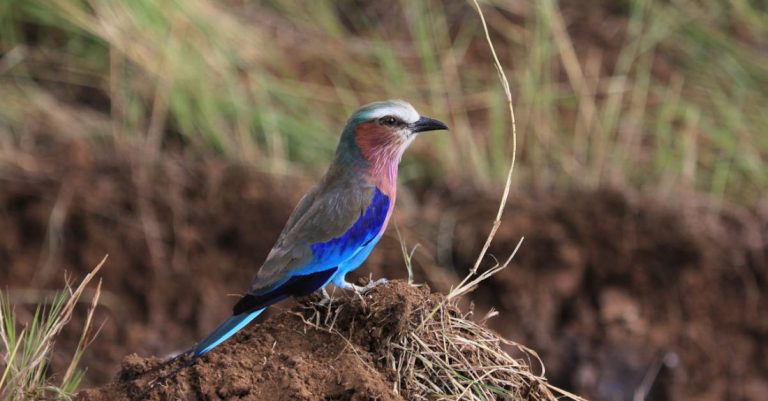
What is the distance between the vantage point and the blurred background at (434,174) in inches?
341

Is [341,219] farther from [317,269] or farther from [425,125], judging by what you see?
[425,125]

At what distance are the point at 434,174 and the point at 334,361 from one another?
17.7 feet

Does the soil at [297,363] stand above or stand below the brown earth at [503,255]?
above

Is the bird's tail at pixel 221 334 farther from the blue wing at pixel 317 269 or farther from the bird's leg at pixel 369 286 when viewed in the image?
the bird's leg at pixel 369 286

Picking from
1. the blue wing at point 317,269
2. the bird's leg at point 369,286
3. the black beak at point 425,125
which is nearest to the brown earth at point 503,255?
the black beak at point 425,125

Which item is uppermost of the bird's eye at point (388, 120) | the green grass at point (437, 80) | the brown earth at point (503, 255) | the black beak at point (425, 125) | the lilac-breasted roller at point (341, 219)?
the bird's eye at point (388, 120)

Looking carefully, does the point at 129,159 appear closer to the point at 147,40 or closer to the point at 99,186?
the point at 99,186

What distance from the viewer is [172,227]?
8703 mm

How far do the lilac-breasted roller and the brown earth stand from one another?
139 inches

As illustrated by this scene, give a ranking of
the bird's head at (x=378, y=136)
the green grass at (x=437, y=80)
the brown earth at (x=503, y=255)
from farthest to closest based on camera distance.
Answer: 1. the green grass at (x=437, y=80)
2. the brown earth at (x=503, y=255)
3. the bird's head at (x=378, y=136)

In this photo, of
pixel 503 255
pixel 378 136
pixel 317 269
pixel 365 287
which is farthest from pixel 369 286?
pixel 503 255

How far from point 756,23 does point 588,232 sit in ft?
9.86

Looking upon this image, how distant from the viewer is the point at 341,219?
187 inches

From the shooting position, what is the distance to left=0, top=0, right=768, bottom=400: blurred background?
8.67 m
